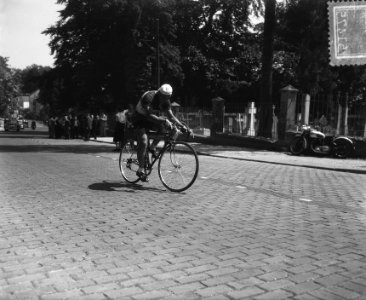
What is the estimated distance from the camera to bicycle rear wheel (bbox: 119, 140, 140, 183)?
7984mm

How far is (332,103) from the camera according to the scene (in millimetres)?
16969

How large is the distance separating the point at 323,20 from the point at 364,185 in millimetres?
12072

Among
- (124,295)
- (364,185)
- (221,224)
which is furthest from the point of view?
(364,185)

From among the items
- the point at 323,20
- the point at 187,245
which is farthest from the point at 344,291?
the point at 323,20

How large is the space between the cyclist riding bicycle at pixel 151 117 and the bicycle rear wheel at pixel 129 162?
0.27 m

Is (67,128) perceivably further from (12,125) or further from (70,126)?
(12,125)

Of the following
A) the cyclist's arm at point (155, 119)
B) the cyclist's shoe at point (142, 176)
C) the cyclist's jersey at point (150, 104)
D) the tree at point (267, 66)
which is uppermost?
the tree at point (267, 66)

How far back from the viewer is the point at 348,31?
604 inches

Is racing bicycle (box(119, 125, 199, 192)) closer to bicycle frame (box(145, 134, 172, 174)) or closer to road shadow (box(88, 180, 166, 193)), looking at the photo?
bicycle frame (box(145, 134, 172, 174))

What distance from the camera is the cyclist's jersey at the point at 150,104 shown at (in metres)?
7.21

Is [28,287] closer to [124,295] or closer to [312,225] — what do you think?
[124,295]

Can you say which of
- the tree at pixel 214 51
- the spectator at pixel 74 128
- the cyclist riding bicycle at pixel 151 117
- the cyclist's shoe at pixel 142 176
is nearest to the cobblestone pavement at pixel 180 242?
the cyclist's shoe at pixel 142 176

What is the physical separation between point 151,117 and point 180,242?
3267 millimetres

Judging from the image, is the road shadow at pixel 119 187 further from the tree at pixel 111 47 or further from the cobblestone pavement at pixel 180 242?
the tree at pixel 111 47
